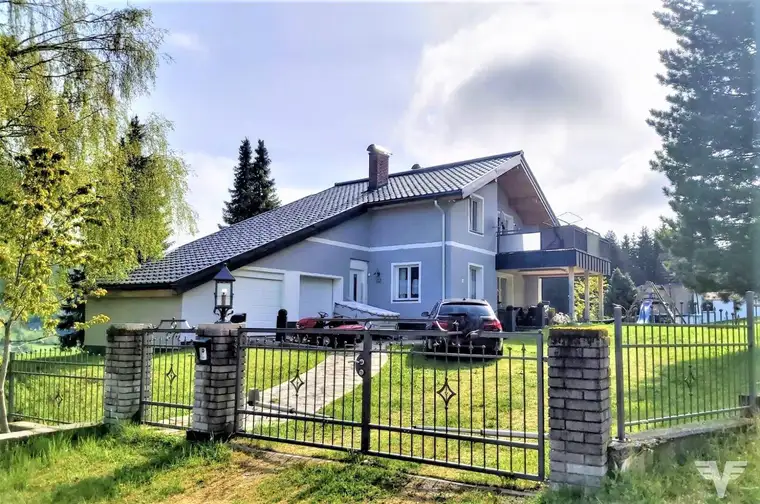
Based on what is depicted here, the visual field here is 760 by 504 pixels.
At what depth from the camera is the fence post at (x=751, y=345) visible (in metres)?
6.09

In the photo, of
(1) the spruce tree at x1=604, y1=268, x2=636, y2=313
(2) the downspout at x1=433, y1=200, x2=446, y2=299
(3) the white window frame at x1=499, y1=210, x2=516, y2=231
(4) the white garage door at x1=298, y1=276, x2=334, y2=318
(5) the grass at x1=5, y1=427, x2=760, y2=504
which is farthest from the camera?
(1) the spruce tree at x1=604, y1=268, x2=636, y2=313

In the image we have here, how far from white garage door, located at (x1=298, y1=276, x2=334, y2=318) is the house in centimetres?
4

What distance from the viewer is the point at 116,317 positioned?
55.5 feet

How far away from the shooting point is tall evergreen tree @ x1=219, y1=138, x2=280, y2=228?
1487 inches

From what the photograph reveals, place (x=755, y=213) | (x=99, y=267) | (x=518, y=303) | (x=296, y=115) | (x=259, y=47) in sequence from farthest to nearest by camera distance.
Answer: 1. (x=518, y=303)
2. (x=755, y=213)
3. (x=296, y=115)
4. (x=259, y=47)
5. (x=99, y=267)

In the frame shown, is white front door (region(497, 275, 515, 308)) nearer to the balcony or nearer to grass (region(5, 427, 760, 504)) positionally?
the balcony

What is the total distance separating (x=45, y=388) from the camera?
9156mm

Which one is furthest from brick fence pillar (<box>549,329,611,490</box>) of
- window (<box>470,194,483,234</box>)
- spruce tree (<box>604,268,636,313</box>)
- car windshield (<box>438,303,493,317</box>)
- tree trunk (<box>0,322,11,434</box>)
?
spruce tree (<box>604,268,636,313</box>)

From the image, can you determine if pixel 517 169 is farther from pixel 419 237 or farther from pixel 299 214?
pixel 299 214

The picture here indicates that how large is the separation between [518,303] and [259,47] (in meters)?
18.9

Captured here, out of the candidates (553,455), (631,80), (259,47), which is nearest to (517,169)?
(631,80)

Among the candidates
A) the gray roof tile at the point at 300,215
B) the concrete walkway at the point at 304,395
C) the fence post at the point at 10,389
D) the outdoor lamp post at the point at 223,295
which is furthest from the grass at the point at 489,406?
the gray roof tile at the point at 300,215

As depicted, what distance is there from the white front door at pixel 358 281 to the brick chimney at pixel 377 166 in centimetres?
389

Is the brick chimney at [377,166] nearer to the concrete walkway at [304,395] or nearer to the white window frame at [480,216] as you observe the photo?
the white window frame at [480,216]
